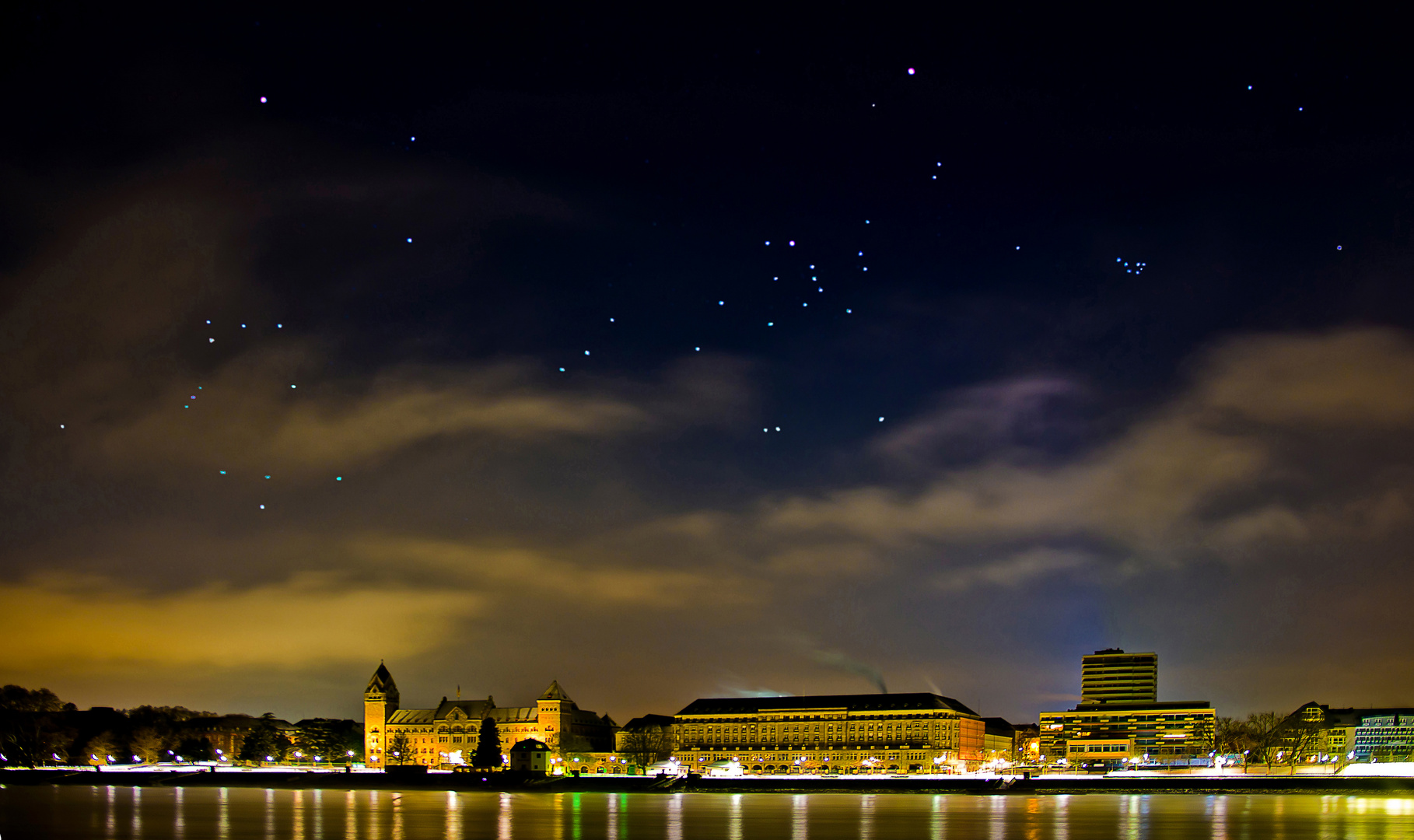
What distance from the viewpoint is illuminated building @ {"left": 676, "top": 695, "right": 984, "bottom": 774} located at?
173 meters

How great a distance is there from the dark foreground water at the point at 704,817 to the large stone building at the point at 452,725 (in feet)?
346

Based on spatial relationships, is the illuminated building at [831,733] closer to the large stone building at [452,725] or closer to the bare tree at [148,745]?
the large stone building at [452,725]

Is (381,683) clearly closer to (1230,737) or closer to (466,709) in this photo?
(466,709)

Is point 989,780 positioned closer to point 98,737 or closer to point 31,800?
point 31,800

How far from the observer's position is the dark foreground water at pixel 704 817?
41.0 meters

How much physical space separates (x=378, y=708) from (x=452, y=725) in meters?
12.5

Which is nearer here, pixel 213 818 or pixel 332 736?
pixel 213 818

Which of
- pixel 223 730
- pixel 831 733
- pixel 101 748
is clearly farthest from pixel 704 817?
pixel 223 730

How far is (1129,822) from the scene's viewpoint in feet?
153

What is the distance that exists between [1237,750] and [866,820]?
13879 centimetres

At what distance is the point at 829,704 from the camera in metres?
185

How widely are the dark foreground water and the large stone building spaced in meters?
105

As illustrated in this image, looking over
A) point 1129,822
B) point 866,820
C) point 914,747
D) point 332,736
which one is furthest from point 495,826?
point 914,747

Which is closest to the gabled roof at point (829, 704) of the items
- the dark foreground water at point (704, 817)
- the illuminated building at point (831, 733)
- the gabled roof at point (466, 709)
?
the illuminated building at point (831, 733)
